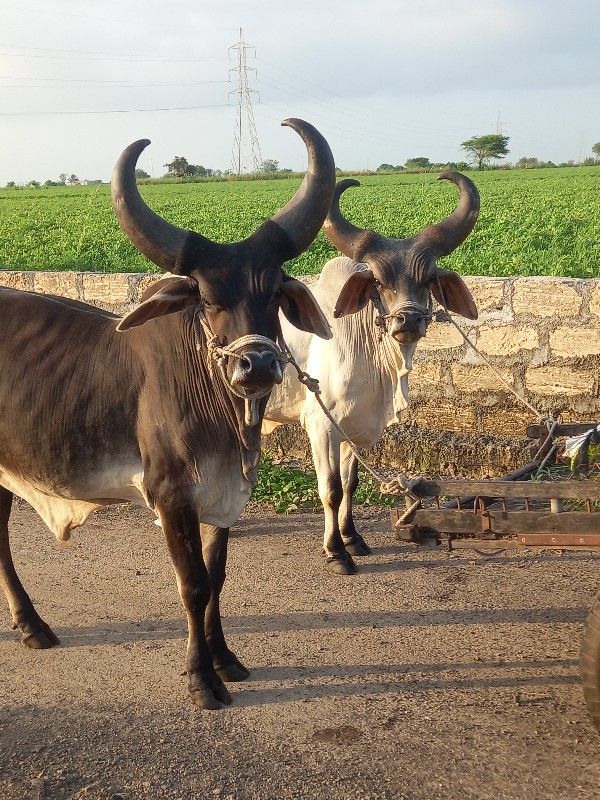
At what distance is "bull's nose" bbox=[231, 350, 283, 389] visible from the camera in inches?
140

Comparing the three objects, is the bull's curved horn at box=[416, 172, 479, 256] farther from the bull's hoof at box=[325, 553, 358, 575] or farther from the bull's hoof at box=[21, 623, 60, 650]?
the bull's hoof at box=[21, 623, 60, 650]

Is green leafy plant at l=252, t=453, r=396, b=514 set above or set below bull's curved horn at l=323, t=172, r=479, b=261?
below

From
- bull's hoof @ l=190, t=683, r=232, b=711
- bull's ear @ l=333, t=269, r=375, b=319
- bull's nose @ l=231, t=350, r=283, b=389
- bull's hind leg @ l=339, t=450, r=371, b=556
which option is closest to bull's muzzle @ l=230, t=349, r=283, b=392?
bull's nose @ l=231, t=350, r=283, b=389

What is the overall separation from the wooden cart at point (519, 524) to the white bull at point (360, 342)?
1571mm

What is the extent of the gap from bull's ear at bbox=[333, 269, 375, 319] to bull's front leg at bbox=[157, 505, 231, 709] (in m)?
1.83

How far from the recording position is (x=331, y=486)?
577cm

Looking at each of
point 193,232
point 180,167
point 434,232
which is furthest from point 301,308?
point 180,167

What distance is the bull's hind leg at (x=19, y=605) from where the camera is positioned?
15.4 ft

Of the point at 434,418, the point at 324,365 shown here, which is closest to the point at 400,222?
the point at 434,418

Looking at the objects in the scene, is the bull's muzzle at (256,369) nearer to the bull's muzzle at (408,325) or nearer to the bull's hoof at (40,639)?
the bull's muzzle at (408,325)

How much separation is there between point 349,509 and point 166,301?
267cm

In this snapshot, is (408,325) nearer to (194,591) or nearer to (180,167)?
(194,591)

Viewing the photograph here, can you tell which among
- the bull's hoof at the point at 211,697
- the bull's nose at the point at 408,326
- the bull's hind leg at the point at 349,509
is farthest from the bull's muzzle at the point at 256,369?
the bull's hind leg at the point at 349,509

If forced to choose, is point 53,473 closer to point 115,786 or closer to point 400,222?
point 115,786
